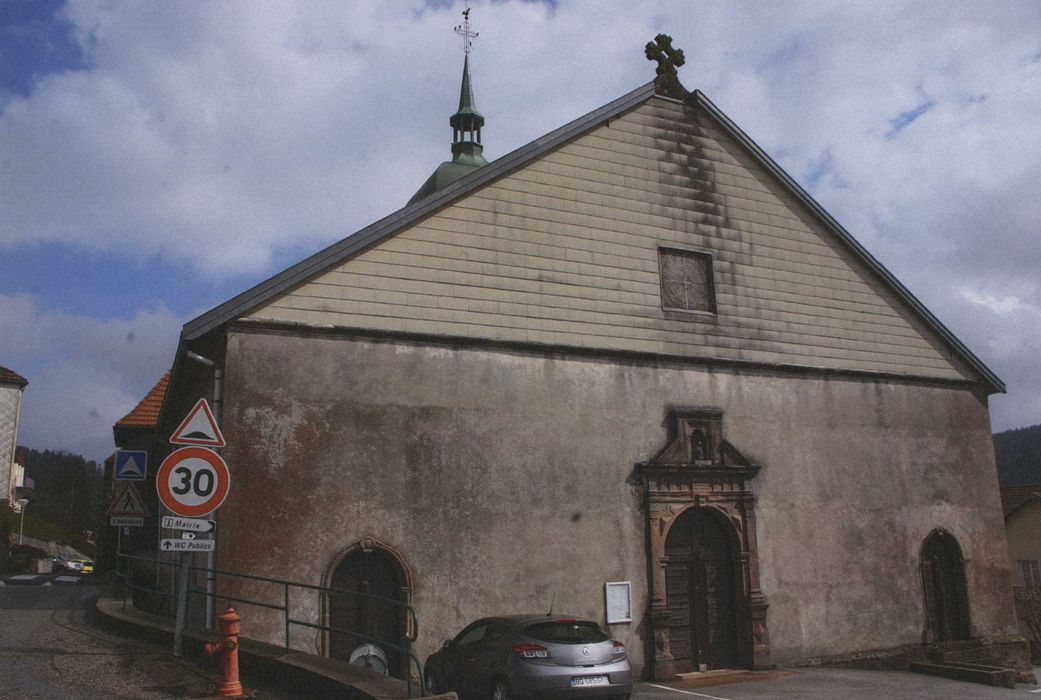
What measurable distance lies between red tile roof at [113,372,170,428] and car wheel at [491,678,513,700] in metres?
18.5

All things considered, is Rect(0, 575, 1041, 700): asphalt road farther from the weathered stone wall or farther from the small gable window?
the small gable window

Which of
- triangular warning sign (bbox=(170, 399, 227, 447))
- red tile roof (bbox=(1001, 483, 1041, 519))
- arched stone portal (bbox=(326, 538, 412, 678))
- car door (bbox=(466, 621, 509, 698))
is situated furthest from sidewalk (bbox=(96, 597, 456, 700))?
red tile roof (bbox=(1001, 483, 1041, 519))

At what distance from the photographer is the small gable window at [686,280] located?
52.9 feet

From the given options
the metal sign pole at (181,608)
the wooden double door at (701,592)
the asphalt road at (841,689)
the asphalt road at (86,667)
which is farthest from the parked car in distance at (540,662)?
the wooden double door at (701,592)

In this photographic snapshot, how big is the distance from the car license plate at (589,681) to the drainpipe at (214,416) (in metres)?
4.68

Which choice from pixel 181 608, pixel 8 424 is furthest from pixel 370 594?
pixel 8 424

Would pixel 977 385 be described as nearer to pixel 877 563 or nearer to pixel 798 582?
pixel 877 563

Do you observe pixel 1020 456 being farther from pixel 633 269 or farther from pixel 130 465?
pixel 130 465

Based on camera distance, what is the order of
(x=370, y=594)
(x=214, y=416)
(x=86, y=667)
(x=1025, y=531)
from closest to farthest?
(x=86, y=667), (x=214, y=416), (x=370, y=594), (x=1025, y=531)

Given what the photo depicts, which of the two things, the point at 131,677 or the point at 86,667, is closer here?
the point at 131,677

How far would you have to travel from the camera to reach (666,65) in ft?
57.1

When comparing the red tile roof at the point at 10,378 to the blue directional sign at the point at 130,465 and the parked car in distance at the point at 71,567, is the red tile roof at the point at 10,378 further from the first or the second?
the blue directional sign at the point at 130,465

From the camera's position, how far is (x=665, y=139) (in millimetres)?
16891

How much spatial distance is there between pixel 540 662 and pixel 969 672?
9.37 m
